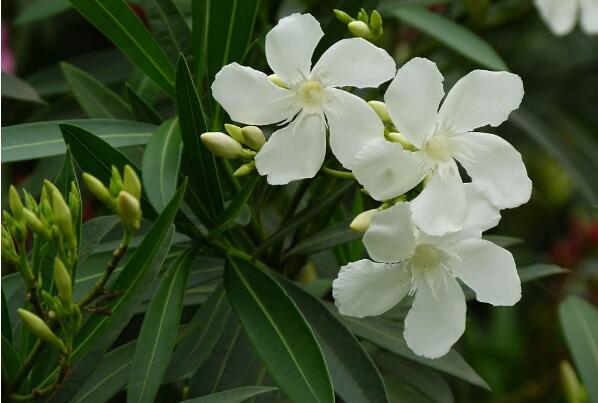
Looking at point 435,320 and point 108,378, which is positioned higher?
point 435,320

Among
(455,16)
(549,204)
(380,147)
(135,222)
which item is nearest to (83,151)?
(135,222)

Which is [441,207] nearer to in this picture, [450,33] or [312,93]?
[312,93]

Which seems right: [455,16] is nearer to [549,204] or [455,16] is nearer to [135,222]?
[549,204]

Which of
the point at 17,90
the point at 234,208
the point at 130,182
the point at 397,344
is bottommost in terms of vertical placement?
the point at 397,344

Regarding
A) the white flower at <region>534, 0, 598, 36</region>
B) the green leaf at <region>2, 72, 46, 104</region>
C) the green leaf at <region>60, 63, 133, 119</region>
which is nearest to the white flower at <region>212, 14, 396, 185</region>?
the green leaf at <region>60, 63, 133, 119</region>

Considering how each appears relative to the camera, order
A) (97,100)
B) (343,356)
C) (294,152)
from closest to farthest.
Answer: (294,152) < (343,356) < (97,100)

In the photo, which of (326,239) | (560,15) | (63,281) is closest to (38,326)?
(63,281)

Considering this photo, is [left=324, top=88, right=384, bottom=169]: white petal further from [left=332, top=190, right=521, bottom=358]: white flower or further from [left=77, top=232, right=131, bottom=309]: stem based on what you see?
[left=77, top=232, right=131, bottom=309]: stem

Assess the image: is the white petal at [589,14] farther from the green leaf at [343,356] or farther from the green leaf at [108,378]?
the green leaf at [108,378]

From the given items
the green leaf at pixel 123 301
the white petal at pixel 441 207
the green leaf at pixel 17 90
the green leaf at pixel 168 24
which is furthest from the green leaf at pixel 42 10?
the white petal at pixel 441 207
